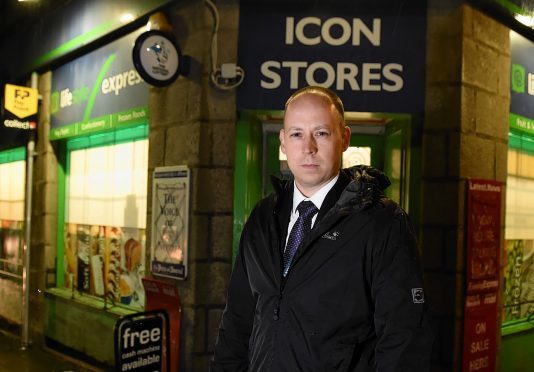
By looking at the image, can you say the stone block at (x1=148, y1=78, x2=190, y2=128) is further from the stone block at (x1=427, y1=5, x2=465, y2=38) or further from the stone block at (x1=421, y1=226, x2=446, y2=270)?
the stone block at (x1=421, y1=226, x2=446, y2=270)

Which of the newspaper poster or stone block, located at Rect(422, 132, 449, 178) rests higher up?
stone block, located at Rect(422, 132, 449, 178)

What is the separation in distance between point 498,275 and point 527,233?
1.25 m

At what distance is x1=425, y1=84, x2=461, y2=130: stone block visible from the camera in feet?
15.8

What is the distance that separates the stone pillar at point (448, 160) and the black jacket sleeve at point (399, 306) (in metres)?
3.01

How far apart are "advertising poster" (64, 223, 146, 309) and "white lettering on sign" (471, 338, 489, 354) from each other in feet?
12.0

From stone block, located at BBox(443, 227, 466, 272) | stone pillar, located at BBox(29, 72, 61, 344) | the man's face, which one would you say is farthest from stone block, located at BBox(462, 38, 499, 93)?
stone pillar, located at BBox(29, 72, 61, 344)

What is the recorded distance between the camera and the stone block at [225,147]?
16.3ft

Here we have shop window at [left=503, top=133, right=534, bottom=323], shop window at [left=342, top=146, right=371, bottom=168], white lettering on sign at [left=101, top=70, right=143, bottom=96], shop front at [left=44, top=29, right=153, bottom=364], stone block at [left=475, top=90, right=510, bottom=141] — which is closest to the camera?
stone block at [left=475, top=90, right=510, bottom=141]

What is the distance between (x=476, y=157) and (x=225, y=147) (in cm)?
239

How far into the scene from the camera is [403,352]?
1827 millimetres

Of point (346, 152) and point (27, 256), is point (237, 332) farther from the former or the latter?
point (27, 256)

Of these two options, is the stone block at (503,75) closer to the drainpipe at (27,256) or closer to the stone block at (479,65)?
the stone block at (479,65)

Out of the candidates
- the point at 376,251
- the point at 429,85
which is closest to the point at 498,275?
the point at 429,85

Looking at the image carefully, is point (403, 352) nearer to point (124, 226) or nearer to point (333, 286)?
point (333, 286)
